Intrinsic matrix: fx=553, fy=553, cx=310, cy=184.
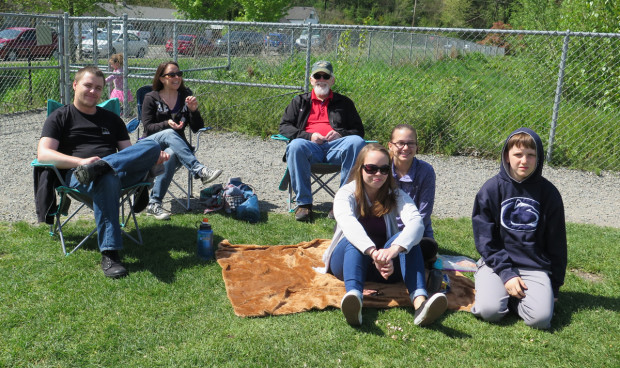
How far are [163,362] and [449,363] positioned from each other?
1504 millimetres

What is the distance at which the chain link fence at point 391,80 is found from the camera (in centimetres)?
825

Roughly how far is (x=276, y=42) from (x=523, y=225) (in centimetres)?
742

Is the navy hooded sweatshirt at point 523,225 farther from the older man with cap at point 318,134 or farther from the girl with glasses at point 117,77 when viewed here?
the girl with glasses at point 117,77

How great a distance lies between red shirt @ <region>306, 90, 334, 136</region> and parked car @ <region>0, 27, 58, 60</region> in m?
6.46

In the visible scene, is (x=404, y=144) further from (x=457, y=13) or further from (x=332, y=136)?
(x=457, y=13)

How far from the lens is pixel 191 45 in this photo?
37.1 feet

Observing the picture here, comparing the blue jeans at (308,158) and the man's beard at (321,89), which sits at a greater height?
the man's beard at (321,89)

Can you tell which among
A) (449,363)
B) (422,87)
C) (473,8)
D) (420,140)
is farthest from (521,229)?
(473,8)

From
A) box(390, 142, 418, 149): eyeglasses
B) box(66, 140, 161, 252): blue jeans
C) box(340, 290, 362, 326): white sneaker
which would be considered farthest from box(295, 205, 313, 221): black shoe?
box(340, 290, 362, 326): white sneaker

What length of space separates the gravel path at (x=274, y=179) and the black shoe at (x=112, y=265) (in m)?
1.51

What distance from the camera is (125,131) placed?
471 cm

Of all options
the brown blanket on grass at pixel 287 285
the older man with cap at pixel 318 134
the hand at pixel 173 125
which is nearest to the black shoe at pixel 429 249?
the brown blanket on grass at pixel 287 285

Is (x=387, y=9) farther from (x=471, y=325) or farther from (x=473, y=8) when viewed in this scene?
(x=471, y=325)

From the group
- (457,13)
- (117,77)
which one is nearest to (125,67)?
(117,77)
